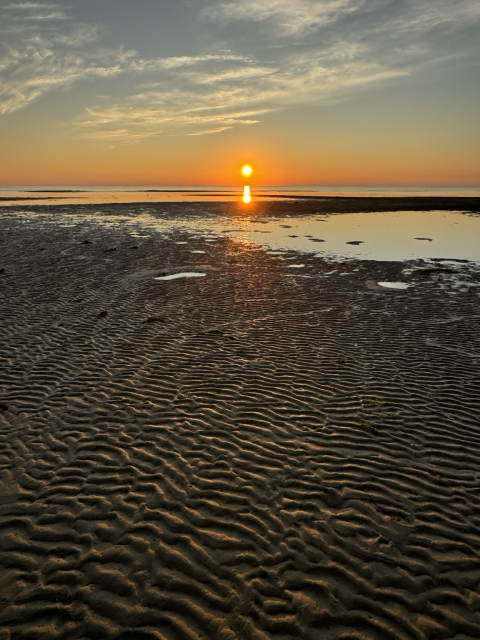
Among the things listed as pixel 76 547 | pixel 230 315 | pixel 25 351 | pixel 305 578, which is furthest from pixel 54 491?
pixel 230 315

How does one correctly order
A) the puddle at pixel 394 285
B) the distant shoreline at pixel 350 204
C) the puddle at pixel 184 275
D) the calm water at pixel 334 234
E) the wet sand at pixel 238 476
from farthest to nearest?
the distant shoreline at pixel 350 204 → the calm water at pixel 334 234 → the puddle at pixel 184 275 → the puddle at pixel 394 285 → the wet sand at pixel 238 476

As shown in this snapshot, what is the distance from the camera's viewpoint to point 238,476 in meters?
6.92

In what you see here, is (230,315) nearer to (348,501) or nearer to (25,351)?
(25,351)

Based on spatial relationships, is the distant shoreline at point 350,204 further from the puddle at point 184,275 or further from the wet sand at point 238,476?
the wet sand at point 238,476

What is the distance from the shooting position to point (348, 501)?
21.0ft

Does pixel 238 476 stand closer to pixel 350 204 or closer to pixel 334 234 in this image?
pixel 334 234

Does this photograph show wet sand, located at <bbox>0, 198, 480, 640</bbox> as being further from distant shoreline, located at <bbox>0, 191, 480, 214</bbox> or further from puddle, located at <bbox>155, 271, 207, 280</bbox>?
distant shoreline, located at <bbox>0, 191, 480, 214</bbox>

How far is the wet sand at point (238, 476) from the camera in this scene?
15.7 feet

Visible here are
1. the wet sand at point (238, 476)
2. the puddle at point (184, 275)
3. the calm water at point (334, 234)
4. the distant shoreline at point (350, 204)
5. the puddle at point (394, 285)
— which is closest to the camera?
the wet sand at point (238, 476)

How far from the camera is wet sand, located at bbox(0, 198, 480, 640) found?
4.79 metres

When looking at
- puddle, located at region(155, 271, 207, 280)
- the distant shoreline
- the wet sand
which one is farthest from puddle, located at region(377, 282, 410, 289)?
the distant shoreline

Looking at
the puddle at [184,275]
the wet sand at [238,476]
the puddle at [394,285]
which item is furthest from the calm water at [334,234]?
the wet sand at [238,476]

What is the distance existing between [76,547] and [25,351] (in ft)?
25.7

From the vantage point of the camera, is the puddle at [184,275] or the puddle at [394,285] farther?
the puddle at [184,275]
